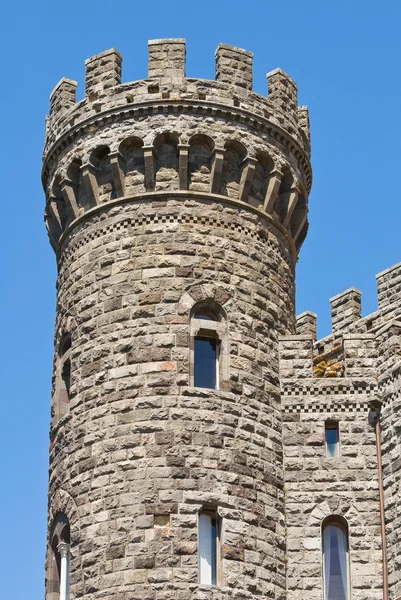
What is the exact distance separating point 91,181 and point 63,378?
3820 millimetres

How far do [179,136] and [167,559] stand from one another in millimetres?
8144

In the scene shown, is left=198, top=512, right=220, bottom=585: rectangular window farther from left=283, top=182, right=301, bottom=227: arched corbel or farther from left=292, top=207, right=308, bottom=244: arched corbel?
left=292, top=207, right=308, bottom=244: arched corbel

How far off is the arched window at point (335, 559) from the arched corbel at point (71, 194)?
7755mm

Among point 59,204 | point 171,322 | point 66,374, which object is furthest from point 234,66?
point 66,374

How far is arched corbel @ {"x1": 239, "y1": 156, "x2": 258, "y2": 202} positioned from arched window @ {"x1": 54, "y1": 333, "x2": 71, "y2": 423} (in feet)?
14.0

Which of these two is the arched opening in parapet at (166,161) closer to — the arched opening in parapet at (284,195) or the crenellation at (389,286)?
the arched opening in parapet at (284,195)

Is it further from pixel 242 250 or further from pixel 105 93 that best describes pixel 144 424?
pixel 105 93

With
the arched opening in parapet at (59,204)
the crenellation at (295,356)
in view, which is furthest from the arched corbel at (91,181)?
the crenellation at (295,356)

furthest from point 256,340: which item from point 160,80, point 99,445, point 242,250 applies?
point 160,80

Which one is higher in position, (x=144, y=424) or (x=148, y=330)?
(x=148, y=330)

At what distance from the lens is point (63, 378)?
2952 cm

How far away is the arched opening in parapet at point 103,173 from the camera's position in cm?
2953

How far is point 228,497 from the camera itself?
87.5ft

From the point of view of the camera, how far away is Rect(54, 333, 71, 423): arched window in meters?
29.1
